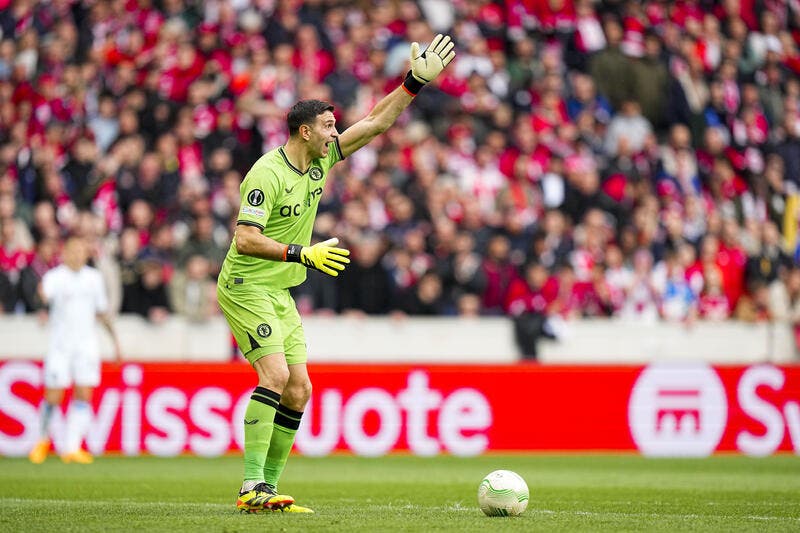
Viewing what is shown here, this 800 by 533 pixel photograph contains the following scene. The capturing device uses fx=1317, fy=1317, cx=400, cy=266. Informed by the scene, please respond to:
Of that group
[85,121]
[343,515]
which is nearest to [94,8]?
[85,121]

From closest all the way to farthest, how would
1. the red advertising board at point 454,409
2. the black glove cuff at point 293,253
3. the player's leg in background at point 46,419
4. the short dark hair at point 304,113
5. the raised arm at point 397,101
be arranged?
the black glove cuff at point 293,253 < the short dark hair at point 304,113 < the raised arm at point 397,101 < the player's leg in background at point 46,419 < the red advertising board at point 454,409

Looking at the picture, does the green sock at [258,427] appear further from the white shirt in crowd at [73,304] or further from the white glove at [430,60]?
the white shirt in crowd at [73,304]

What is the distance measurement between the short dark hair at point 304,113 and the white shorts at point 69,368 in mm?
6849

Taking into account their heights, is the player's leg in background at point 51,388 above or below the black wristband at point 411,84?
below

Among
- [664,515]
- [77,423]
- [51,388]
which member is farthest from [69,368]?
[664,515]

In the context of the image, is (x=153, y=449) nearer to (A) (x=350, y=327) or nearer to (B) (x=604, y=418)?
(A) (x=350, y=327)

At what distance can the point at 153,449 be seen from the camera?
639 inches

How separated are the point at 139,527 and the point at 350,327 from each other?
9390mm

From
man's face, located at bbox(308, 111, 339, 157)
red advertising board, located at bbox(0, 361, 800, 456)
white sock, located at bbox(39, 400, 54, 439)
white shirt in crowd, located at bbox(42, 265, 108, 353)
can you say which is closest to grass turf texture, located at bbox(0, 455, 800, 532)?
white sock, located at bbox(39, 400, 54, 439)

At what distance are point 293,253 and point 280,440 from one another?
1429mm

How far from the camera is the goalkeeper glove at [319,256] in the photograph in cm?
820

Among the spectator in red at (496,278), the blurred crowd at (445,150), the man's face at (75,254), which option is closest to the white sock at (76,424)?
the man's face at (75,254)

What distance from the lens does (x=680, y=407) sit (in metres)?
17.1

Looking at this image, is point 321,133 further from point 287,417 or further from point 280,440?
point 280,440
